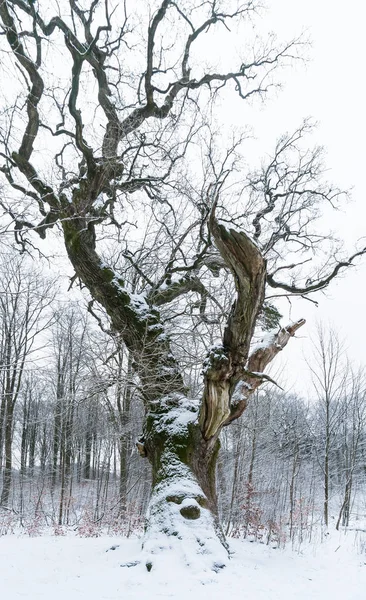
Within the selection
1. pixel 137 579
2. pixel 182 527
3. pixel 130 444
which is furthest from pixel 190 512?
pixel 130 444

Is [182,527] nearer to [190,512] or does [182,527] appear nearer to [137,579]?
[190,512]

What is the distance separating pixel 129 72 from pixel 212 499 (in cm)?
665

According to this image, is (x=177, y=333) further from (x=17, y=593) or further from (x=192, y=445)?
(x=17, y=593)

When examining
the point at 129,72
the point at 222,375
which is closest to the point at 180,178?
the point at 129,72

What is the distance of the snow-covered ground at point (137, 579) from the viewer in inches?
116

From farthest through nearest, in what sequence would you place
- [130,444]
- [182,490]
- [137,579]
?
1. [130,444]
2. [182,490]
3. [137,579]

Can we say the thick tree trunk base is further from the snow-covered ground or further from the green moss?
the snow-covered ground

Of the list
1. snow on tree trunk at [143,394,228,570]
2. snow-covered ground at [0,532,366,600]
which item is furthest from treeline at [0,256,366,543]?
snow-covered ground at [0,532,366,600]

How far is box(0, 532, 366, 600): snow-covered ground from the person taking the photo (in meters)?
2.96

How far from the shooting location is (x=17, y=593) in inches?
115

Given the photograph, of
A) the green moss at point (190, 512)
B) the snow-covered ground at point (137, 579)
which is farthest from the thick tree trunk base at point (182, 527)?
the snow-covered ground at point (137, 579)

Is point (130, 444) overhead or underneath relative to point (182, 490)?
underneath

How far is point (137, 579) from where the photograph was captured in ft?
10.6

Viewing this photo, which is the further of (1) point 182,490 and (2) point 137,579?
(1) point 182,490
